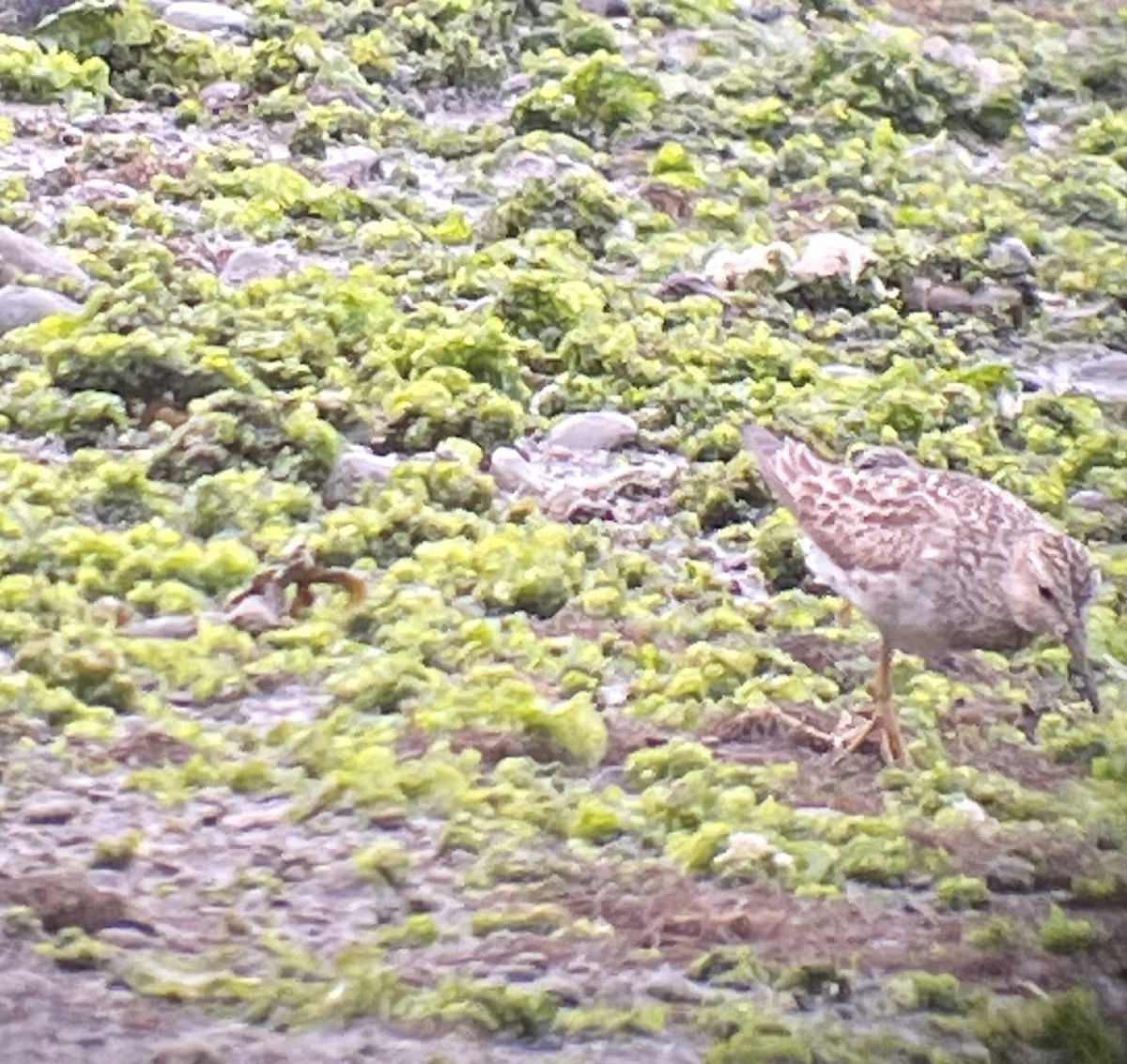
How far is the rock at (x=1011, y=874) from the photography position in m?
3.13

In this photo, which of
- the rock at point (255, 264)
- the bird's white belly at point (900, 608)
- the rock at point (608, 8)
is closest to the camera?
the bird's white belly at point (900, 608)

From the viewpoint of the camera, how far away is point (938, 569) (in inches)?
165

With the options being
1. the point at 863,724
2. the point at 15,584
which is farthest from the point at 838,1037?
the point at 15,584

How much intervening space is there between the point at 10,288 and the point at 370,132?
6.62 ft

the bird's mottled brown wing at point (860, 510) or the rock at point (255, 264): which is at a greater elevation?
the bird's mottled brown wing at point (860, 510)

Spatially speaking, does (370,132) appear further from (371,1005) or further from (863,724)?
(371,1005)

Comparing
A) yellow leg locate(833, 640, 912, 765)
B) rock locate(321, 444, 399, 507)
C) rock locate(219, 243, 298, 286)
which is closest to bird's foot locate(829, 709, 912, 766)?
yellow leg locate(833, 640, 912, 765)

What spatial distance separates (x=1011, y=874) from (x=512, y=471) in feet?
7.06

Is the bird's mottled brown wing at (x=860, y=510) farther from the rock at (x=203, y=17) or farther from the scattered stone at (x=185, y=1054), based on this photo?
the rock at (x=203, y=17)

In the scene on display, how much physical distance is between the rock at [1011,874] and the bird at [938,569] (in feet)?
1.82

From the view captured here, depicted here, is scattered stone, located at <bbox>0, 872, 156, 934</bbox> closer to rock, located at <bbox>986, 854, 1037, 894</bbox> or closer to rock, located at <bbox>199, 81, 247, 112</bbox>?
rock, located at <bbox>986, 854, 1037, 894</bbox>

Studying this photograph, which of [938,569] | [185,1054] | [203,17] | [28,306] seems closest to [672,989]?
[185,1054]

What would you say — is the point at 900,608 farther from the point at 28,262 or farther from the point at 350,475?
the point at 28,262

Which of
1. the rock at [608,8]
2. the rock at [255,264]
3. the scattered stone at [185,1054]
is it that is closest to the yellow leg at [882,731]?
the scattered stone at [185,1054]
